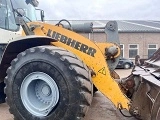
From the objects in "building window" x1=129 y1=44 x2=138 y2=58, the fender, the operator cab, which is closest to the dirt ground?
the fender

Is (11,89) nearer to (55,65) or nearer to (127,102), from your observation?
(55,65)

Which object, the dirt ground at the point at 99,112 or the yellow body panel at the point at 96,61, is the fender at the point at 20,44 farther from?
the dirt ground at the point at 99,112

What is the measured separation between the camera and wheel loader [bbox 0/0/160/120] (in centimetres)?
379

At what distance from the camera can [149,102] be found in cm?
376

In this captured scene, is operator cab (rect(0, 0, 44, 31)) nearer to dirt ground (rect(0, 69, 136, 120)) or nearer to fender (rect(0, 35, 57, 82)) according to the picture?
fender (rect(0, 35, 57, 82))

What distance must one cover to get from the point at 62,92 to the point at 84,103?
1.14ft

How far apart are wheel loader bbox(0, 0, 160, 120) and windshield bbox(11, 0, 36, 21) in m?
1.50

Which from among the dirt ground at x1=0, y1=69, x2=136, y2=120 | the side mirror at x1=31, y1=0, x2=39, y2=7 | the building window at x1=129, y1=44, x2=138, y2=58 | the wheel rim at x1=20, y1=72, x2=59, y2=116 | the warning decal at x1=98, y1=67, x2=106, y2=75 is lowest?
the building window at x1=129, y1=44, x2=138, y2=58

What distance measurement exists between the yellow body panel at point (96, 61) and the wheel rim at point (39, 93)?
2.29 ft

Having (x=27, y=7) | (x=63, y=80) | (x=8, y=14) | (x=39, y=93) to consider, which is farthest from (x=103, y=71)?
(x=27, y=7)

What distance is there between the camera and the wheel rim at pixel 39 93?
396 centimetres

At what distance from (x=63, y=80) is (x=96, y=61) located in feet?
2.48

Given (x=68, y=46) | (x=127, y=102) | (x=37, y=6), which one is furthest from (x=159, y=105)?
(x=37, y=6)

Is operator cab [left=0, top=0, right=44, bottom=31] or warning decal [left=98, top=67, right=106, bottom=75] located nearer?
warning decal [left=98, top=67, right=106, bottom=75]
